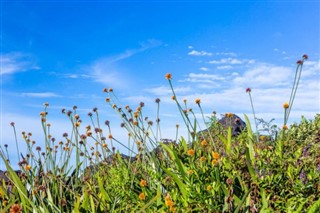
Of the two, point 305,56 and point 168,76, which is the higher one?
point 305,56

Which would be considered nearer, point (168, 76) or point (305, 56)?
point (168, 76)

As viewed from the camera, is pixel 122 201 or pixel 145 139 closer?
pixel 122 201

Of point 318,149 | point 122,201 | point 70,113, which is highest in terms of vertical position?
point 70,113

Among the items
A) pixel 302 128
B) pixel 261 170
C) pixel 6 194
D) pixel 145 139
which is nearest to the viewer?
pixel 261 170

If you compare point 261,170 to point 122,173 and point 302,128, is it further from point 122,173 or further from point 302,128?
point 302,128

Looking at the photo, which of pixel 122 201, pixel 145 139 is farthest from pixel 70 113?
pixel 122 201

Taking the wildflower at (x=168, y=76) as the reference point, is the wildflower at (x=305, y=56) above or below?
above

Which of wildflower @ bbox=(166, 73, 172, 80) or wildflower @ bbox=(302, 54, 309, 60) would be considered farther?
wildflower @ bbox=(302, 54, 309, 60)

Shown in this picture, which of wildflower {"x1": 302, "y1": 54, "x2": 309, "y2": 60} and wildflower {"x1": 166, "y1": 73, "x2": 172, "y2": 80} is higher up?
wildflower {"x1": 302, "y1": 54, "x2": 309, "y2": 60}

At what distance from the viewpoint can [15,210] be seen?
11.4 feet

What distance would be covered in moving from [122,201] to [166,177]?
0.44m

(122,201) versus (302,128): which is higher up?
(302,128)

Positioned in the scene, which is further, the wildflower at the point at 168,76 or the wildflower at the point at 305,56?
the wildflower at the point at 305,56

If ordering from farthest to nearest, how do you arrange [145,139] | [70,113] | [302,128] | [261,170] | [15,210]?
[302,128] → [70,113] → [145,139] → [261,170] → [15,210]
